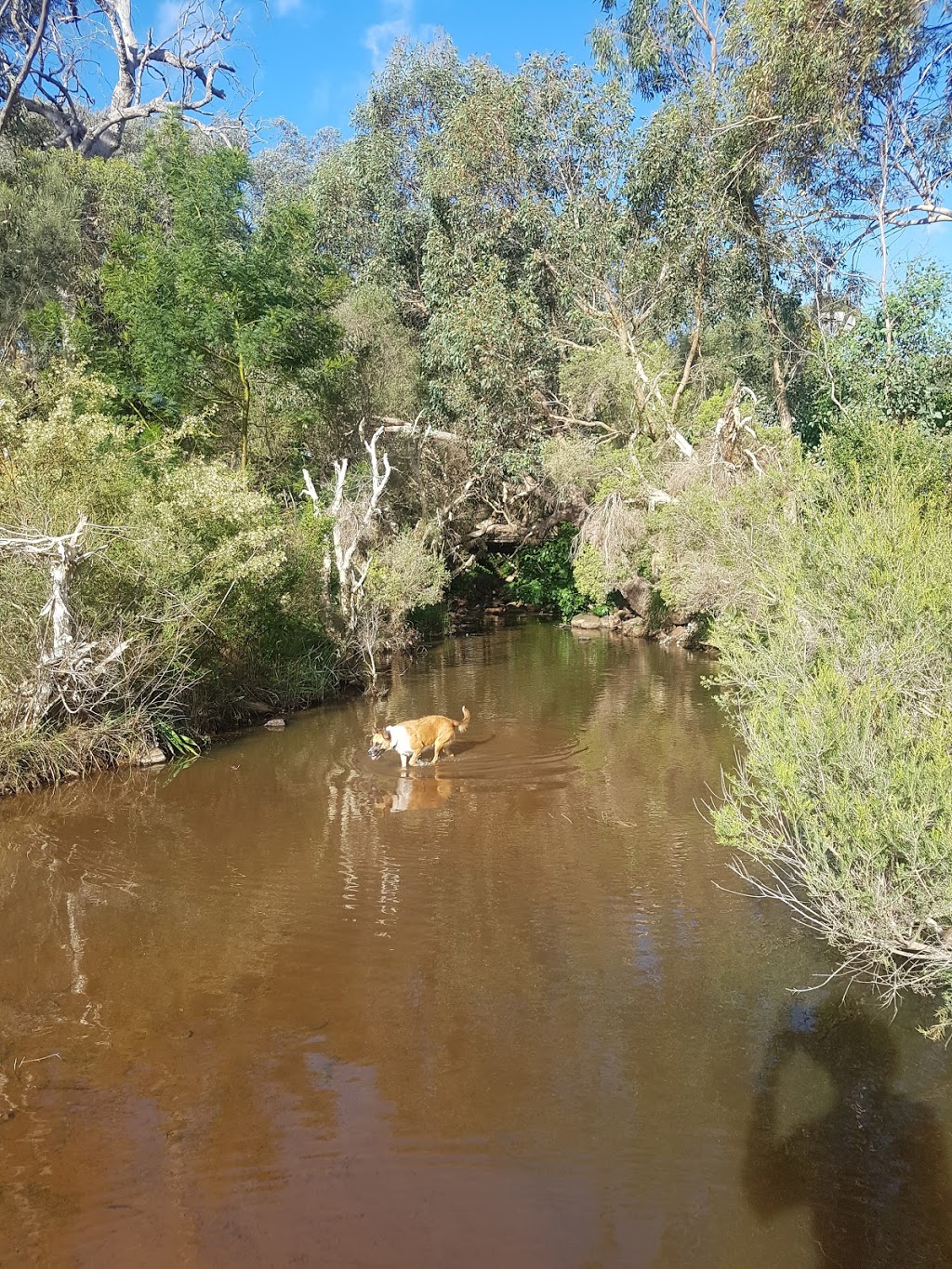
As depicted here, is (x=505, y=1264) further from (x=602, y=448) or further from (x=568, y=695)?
(x=602, y=448)

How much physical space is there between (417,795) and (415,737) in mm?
1173

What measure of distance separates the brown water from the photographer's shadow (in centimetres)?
2

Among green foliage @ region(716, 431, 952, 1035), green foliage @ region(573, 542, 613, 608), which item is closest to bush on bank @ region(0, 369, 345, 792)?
green foliage @ region(716, 431, 952, 1035)

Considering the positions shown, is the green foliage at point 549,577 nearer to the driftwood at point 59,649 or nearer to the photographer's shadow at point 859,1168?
the driftwood at point 59,649

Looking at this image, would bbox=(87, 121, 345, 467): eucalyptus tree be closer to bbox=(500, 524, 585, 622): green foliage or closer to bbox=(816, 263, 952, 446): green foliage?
bbox=(816, 263, 952, 446): green foliage

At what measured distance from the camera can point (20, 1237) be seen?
4.88m

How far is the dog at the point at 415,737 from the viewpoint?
13500mm

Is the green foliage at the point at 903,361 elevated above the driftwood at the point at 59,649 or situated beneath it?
elevated above

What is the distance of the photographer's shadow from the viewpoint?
4762mm

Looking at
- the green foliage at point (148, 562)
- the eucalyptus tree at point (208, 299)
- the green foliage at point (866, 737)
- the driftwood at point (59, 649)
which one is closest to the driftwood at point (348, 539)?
the eucalyptus tree at point (208, 299)

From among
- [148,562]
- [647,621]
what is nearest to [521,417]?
[647,621]

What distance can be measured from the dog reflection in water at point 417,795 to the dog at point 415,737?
47 centimetres

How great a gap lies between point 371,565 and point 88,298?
38.6ft

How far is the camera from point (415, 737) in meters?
13.6
